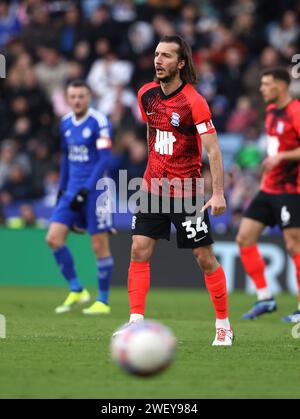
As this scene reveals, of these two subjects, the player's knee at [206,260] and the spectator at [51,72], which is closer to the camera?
the player's knee at [206,260]

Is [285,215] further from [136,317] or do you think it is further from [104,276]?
[136,317]

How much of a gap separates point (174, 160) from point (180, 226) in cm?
56

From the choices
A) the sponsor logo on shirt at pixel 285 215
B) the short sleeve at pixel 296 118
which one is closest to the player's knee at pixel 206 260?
the sponsor logo on shirt at pixel 285 215

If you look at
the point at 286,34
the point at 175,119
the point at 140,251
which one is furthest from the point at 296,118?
the point at 286,34

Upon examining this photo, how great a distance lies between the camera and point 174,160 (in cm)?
796

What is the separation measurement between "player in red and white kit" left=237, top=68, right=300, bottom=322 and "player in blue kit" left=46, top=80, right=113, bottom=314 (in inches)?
66.6

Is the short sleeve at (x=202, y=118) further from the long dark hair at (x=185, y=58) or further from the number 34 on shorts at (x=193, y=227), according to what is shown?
the number 34 on shorts at (x=193, y=227)

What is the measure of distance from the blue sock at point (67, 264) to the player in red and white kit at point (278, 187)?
6.80 feet

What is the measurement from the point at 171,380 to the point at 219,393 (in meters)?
0.49

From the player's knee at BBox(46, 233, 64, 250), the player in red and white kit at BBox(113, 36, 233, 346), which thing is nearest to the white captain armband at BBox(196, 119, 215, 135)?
the player in red and white kit at BBox(113, 36, 233, 346)

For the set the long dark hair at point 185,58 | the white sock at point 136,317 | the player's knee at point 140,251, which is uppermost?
the long dark hair at point 185,58

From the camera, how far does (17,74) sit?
63.6ft

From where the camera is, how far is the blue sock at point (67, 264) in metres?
11.6
